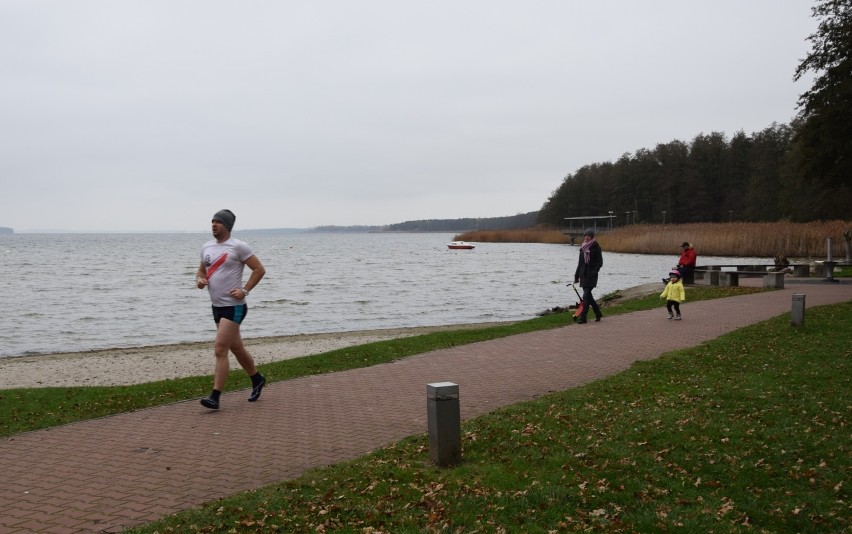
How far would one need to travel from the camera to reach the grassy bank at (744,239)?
44.1 meters

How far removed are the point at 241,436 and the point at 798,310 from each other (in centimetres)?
1034

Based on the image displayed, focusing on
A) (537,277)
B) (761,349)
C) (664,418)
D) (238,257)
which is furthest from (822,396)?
(537,277)

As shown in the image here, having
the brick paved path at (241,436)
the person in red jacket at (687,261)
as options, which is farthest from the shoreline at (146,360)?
the person in red jacket at (687,261)

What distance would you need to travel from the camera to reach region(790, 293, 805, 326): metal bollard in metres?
12.9

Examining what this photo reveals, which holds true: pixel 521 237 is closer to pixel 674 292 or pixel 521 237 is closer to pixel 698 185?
pixel 698 185

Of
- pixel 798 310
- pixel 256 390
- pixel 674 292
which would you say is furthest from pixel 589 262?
pixel 256 390

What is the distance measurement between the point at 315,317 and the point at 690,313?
12.6m

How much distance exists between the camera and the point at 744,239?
52.5 metres

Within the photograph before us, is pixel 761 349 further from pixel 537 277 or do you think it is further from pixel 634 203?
pixel 634 203

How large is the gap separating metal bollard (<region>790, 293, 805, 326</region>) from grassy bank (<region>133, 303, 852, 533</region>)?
5.11 meters

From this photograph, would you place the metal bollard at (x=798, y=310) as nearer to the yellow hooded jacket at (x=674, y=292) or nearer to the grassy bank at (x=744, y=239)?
the yellow hooded jacket at (x=674, y=292)

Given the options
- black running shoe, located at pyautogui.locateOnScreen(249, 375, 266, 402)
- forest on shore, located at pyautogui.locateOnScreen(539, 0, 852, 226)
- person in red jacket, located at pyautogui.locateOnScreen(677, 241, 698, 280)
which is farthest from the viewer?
forest on shore, located at pyautogui.locateOnScreen(539, 0, 852, 226)

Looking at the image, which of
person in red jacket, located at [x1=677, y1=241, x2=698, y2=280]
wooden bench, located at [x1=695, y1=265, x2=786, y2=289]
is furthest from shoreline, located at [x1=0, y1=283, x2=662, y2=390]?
wooden bench, located at [x1=695, y1=265, x2=786, y2=289]

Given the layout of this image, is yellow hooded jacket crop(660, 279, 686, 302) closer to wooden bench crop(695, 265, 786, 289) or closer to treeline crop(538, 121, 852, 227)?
wooden bench crop(695, 265, 786, 289)
